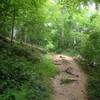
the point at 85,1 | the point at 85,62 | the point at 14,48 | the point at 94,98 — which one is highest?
the point at 85,1

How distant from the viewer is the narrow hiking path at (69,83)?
10.4 m

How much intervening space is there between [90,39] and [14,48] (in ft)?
16.3

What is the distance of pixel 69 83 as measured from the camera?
12.1 m

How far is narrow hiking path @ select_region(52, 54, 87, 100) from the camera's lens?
10381 mm

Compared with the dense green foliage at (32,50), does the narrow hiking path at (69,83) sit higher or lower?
lower

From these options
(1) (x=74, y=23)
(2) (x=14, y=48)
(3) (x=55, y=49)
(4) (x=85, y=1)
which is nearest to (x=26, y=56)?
(2) (x=14, y=48)

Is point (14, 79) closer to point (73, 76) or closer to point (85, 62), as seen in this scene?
point (73, 76)

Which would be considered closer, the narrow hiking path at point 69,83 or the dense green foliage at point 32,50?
the dense green foliage at point 32,50

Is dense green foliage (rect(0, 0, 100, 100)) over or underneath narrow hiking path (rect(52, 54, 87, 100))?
over

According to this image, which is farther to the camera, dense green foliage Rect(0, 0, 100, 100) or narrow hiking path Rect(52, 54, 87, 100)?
narrow hiking path Rect(52, 54, 87, 100)

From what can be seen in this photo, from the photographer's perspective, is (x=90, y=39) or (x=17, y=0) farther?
(x=90, y=39)

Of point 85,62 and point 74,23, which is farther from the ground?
point 74,23

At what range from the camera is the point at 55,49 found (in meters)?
25.4

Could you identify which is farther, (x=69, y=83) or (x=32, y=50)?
(x=32, y=50)
